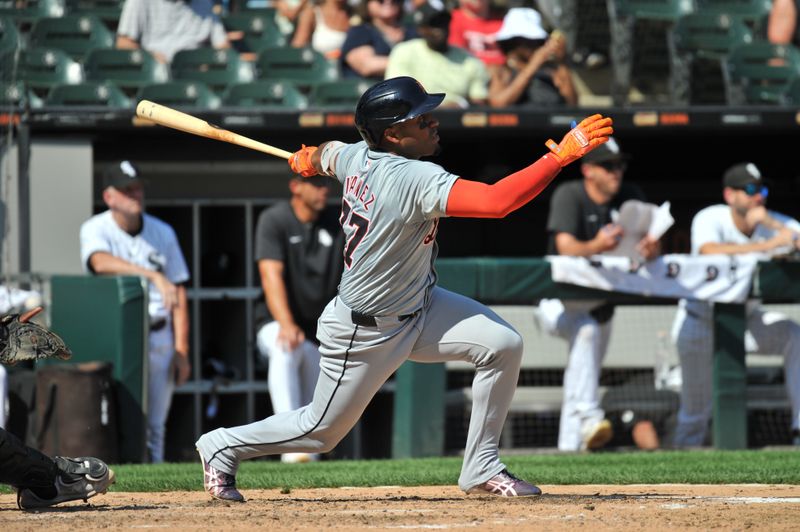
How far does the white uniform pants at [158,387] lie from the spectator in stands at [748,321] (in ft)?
9.61

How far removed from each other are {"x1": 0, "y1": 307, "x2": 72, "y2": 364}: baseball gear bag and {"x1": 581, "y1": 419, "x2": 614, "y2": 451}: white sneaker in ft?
11.5

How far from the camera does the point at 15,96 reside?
817 cm

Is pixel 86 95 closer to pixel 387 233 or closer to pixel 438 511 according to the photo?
pixel 387 233

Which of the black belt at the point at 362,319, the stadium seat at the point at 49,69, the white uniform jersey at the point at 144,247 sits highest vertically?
the stadium seat at the point at 49,69

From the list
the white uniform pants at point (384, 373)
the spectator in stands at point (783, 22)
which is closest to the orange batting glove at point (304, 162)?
the white uniform pants at point (384, 373)

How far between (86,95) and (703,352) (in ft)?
14.0

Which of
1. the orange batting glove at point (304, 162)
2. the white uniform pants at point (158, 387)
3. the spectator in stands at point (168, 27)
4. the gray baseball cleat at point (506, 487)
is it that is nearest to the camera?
the gray baseball cleat at point (506, 487)

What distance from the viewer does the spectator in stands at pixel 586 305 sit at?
7293 mm

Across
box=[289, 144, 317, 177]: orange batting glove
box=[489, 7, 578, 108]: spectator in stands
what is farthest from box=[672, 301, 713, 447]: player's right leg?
box=[289, 144, 317, 177]: orange batting glove

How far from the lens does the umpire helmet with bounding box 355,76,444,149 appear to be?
14.7 ft

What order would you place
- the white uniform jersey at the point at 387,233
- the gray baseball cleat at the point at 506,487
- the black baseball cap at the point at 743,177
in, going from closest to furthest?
the white uniform jersey at the point at 387,233, the gray baseball cleat at the point at 506,487, the black baseball cap at the point at 743,177

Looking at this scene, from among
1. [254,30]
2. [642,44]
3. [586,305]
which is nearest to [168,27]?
[254,30]

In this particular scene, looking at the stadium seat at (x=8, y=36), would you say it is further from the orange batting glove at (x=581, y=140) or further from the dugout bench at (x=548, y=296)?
the orange batting glove at (x=581, y=140)

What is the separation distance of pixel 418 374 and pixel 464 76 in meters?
2.61
